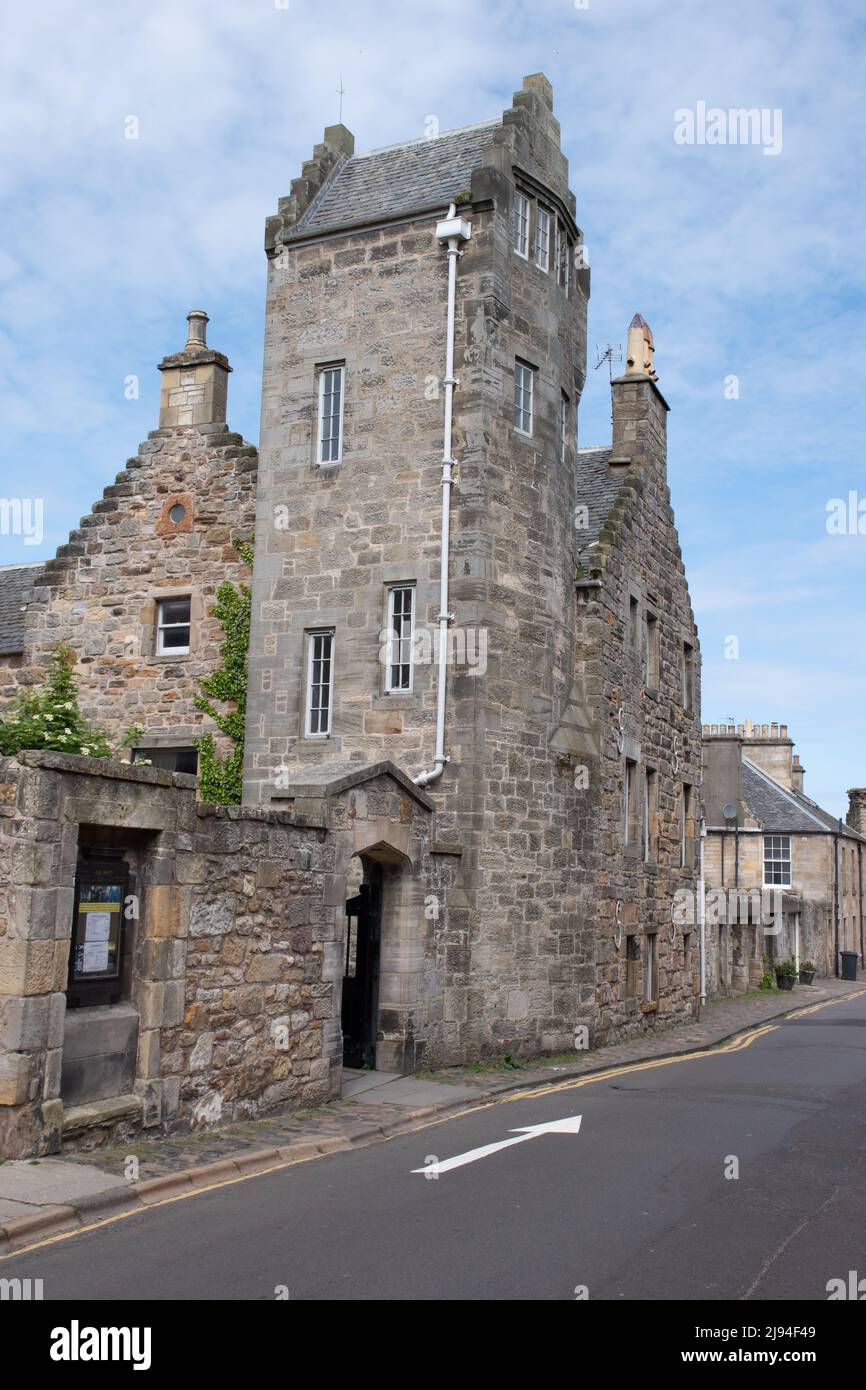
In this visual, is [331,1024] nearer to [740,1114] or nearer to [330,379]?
[740,1114]

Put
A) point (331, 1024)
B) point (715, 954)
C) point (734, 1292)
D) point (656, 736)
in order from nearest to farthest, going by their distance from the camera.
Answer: point (734, 1292)
point (331, 1024)
point (656, 736)
point (715, 954)

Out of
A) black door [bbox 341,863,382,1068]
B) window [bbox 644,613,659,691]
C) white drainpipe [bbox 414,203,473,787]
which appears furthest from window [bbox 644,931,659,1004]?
black door [bbox 341,863,382,1068]

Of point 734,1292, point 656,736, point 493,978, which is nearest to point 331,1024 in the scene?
point 493,978

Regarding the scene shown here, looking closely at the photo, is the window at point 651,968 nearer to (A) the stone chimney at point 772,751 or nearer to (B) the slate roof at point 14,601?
(B) the slate roof at point 14,601

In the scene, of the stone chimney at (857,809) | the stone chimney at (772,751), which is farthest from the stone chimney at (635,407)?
the stone chimney at (857,809)

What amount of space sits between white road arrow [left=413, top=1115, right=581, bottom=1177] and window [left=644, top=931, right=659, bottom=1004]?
10.7 m

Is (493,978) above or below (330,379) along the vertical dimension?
below

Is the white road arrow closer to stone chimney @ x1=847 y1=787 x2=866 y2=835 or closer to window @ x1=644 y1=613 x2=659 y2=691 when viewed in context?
window @ x1=644 y1=613 x2=659 y2=691

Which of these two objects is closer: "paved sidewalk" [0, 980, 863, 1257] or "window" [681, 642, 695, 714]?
"paved sidewalk" [0, 980, 863, 1257]

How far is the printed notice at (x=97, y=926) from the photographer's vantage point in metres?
9.94

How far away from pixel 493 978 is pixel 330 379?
8.87 m

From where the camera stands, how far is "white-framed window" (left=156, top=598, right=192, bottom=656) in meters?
20.6

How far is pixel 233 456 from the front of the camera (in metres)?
20.5

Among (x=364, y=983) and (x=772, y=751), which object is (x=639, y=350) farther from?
(x=772, y=751)
